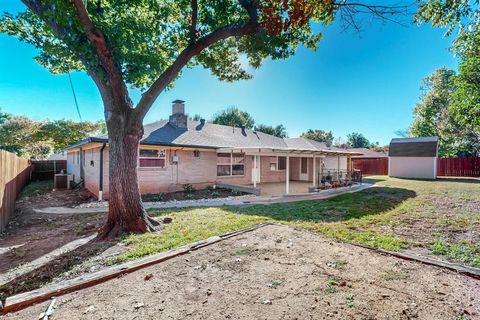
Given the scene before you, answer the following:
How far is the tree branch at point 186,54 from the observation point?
570cm

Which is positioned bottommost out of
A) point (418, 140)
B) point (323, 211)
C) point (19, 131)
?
point (323, 211)

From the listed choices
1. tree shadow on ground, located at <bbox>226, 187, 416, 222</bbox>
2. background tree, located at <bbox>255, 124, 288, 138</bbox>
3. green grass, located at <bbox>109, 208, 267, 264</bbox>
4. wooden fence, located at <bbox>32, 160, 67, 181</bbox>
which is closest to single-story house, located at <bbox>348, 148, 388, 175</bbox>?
background tree, located at <bbox>255, 124, 288, 138</bbox>

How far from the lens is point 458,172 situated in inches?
899

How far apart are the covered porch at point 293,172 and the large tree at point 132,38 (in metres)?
6.03

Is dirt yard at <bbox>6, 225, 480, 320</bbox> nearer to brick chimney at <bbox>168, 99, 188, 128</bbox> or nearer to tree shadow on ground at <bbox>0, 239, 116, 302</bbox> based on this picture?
tree shadow on ground at <bbox>0, 239, 116, 302</bbox>

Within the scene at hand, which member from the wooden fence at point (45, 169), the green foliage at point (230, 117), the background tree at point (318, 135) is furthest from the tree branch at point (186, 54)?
the background tree at point (318, 135)

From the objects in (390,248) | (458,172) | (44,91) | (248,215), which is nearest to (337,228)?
(390,248)

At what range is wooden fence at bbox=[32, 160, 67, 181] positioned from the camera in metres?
18.8

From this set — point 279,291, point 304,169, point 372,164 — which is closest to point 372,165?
point 372,164

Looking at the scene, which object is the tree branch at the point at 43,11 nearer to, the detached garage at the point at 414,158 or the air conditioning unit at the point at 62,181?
the air conditioning unit at the point at 62,181

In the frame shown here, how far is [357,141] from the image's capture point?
57.8 m

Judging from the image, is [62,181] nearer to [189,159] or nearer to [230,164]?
[189,159]

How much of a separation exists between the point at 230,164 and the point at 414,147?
18.7m

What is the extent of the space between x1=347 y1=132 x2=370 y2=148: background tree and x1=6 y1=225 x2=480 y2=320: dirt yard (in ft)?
195
